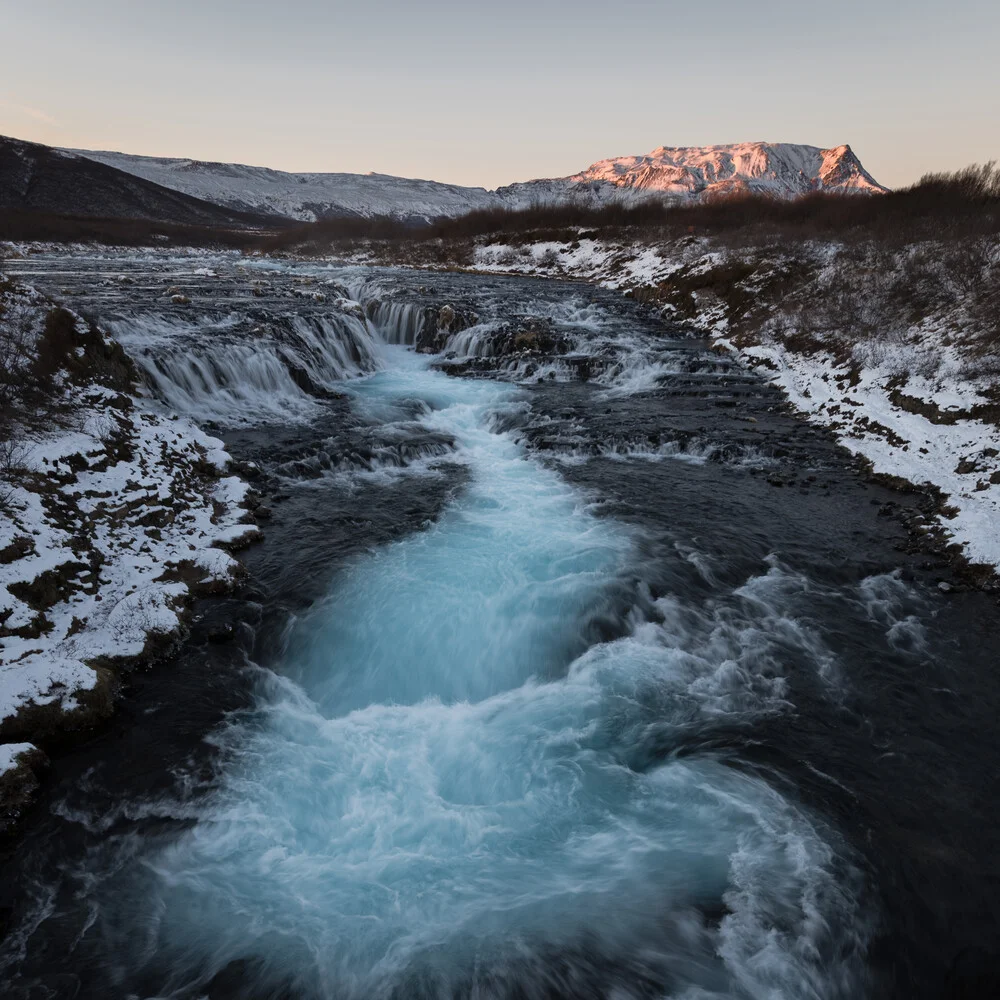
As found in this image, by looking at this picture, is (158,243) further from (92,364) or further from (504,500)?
(504,500)

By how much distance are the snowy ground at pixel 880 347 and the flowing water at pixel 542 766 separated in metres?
1.61

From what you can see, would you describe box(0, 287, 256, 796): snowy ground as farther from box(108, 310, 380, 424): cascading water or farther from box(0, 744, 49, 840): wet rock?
box(108, 310, 380, 424): cascading water

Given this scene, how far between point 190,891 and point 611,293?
39.9 metres

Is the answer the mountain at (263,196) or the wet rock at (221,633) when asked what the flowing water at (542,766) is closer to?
the wet rock at (221,633)

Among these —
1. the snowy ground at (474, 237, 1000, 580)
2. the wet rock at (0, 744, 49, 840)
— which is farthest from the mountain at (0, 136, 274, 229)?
the wet rock at (0, 744, 49, 840)

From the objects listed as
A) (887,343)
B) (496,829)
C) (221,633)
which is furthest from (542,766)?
(887,343)

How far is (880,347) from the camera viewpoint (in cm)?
1905

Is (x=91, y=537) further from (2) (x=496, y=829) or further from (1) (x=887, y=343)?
(1) (x=887, y=343)

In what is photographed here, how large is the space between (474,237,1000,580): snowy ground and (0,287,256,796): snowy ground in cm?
1336

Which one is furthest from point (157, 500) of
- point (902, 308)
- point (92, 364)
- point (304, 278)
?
point (304, 278)

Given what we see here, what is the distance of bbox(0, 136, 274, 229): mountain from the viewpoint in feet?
310

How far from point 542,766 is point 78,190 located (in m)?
132

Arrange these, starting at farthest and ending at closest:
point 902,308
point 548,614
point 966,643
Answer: point 902,308, point 548,614, point 966,643

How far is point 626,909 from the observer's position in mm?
5160
